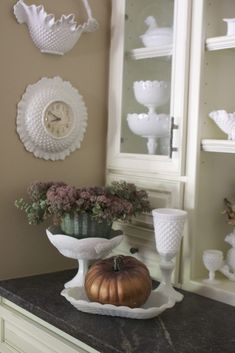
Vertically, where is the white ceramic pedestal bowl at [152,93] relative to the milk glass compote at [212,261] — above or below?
above

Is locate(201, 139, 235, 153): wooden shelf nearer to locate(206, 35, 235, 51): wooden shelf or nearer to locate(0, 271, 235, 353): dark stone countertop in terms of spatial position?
locate(206, 35, 235, 51): wooden shelf

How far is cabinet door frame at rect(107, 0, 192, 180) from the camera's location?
1.67m

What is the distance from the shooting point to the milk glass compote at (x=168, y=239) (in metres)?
1.55

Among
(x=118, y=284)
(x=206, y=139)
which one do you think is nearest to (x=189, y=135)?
(x=206, y=139)

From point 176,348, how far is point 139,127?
34.5 inches

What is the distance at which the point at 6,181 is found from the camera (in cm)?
175

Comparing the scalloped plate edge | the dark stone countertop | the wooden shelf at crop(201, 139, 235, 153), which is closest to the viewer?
the dark stone countertop

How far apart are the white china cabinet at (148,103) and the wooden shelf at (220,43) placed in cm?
8

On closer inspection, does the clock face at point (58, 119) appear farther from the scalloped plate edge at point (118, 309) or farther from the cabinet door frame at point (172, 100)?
the scalloped plate edge at point (118, 309)

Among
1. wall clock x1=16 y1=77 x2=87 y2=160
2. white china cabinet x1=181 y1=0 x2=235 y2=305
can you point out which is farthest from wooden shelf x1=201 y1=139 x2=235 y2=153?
wall clock x1=16 y1=77 x2=87 y2=160

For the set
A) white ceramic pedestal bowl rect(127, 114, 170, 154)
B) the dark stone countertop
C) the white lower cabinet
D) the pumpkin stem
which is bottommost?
the white lower cabinet

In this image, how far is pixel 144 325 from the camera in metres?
1.37

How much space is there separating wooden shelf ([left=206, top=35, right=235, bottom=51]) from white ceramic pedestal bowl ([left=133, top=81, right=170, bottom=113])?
207mm

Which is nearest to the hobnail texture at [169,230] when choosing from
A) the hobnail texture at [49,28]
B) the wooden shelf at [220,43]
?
the wooden shelf at [220,43]
